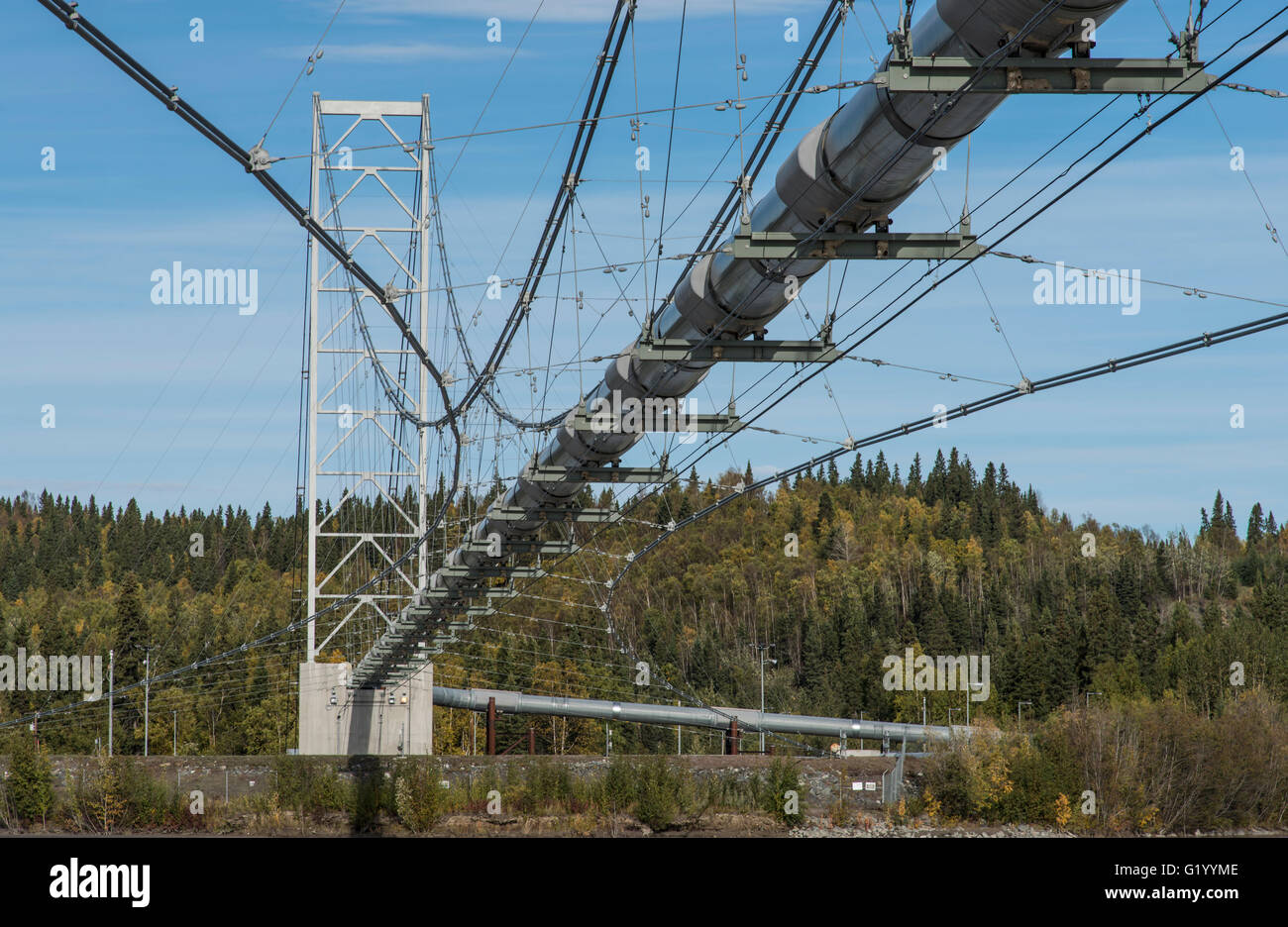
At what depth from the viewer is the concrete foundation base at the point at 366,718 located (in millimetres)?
54062

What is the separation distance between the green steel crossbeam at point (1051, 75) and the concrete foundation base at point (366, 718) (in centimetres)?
4304

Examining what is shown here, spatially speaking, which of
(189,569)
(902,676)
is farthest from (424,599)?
(189,569)

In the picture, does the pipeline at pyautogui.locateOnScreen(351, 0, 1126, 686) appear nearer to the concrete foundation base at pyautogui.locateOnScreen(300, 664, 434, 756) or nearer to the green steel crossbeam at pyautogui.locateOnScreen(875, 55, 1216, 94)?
the green steel crossbeam at pyautogui.locateOnScreen(875, 55, 1216, 94)

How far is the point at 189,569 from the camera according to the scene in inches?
4875

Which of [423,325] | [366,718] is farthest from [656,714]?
[423,325]

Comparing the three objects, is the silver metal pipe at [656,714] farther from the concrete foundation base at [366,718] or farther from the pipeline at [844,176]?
the pipeline at [844,176]

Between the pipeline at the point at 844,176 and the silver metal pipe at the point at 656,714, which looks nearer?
the pipeline at the point at 844,176

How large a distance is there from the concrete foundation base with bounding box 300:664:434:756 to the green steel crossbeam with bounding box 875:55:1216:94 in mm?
43039

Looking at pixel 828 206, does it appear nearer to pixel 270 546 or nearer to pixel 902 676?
pixel 902 676

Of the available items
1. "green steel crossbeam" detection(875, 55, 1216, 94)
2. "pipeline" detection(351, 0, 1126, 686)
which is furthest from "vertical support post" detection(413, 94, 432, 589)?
"green steel crossbeam" detection(875, 55, 1216, 94)

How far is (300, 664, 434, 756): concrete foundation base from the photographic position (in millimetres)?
54062

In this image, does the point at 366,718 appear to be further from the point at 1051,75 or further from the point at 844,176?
the point at 1051,75

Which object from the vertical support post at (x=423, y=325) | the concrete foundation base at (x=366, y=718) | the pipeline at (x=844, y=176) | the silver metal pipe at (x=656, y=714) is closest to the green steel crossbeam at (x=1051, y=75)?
the pipeline at (x=844, y=176)
